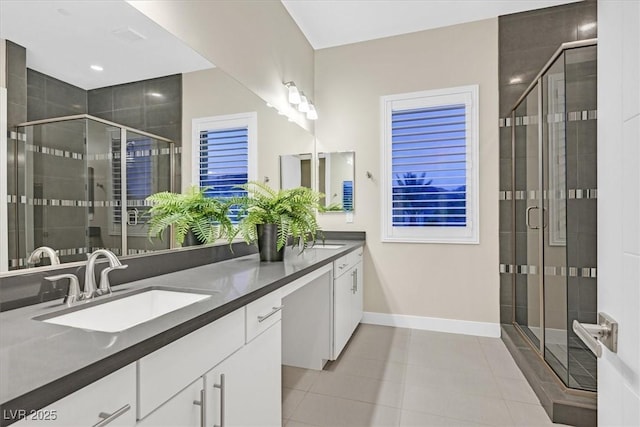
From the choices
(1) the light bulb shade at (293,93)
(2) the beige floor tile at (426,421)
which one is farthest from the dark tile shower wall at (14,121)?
(1) the light bulb shade at (293,93)

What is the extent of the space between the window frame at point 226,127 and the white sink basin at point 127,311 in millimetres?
730

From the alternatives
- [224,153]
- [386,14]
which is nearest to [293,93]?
[386,14]

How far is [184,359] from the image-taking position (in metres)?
0.89

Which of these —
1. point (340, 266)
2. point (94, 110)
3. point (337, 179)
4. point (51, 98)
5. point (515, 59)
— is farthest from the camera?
point (337, 179)

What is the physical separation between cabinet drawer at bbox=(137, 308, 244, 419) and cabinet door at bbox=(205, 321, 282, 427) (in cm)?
5

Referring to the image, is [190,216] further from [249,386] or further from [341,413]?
[341,413]

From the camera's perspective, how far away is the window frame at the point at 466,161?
309 cm

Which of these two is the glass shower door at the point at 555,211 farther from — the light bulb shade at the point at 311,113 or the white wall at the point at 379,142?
the light bulb shade at the point at 311,113

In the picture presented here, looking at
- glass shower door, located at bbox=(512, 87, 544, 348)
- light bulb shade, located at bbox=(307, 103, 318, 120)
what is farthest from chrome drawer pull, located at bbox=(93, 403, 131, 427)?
light bulb shade, located at bbox=(307, 103, 318, 120)

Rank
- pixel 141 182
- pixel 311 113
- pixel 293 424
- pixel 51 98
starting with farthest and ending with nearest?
1. pixel 311 113
2. pixel 293 424
3. pixel 141 182
4. pixel 51 98

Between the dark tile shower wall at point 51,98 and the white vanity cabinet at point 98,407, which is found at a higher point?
the dark tile shower wall at point 51,98

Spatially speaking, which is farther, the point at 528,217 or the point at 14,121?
the point at 528,217

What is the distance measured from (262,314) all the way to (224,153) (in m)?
1.17
